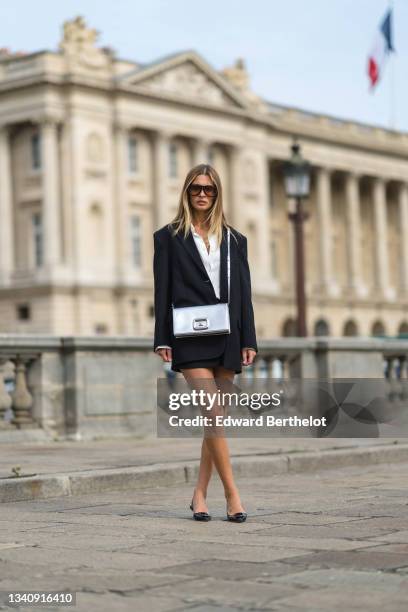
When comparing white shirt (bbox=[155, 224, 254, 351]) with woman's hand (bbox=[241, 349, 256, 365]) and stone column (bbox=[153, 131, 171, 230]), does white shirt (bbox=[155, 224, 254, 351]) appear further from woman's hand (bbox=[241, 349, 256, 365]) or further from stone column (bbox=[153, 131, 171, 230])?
stone column (bbox=[153, 131, 171, 230])

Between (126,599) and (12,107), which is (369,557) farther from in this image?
(12,107)

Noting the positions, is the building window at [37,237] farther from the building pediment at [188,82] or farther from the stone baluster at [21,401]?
the stone baluster at [21,401]

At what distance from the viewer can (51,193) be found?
233ft

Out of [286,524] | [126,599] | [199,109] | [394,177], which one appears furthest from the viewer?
[394,177]

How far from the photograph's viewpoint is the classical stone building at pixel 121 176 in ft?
233

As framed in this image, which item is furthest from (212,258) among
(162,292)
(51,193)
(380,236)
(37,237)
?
(380,236)

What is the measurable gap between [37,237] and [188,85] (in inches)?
499

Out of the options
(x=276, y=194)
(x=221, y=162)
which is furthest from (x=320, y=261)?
(x=221, y=162)

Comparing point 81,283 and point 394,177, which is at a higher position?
point 394,177

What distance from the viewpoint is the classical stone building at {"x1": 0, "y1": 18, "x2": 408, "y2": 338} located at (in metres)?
71.1

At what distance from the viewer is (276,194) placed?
8925 centimetres

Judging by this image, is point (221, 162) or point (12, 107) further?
point (221, 162)

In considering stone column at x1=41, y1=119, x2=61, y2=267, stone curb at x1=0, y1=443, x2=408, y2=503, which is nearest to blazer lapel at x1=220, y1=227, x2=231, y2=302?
stone curb at x1=0, y1=443, x2=408, y2=503

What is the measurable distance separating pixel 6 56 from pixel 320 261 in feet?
84.5
